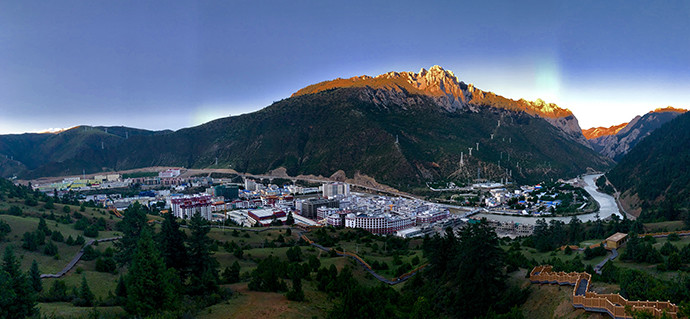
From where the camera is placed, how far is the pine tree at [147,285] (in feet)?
38.7

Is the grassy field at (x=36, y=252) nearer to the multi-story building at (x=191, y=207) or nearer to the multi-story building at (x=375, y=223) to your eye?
the multi-story building at (x=191, y=207)

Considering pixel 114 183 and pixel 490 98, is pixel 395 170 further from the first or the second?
pixel 490 98

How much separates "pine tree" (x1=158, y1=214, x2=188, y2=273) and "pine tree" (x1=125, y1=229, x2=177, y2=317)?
433 cm

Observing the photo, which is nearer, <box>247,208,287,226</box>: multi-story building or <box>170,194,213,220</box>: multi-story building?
<box>247,208,287,226</box>: multi-story building

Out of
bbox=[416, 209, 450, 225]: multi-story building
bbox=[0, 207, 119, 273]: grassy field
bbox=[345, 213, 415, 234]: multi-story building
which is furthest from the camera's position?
bbox=[416, 209, 450, 225]: multi-story building

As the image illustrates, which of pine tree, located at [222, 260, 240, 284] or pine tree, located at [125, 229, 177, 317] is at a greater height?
pine tree, located at [125, 229, 177, 317]

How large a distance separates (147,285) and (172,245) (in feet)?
17.0

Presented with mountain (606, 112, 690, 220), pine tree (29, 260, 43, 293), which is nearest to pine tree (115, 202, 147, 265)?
pine tree (29, 260, 43, 293)

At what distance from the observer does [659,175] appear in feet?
217

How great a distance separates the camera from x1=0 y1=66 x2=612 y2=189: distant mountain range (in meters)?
114

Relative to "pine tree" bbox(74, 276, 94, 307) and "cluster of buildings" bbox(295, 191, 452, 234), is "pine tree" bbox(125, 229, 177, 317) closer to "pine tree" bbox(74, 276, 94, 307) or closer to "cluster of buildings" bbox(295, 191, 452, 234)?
"pine tree" bbox(74, 276, 94, 307)

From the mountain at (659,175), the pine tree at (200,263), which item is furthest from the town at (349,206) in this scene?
the pine tree at (200,263)

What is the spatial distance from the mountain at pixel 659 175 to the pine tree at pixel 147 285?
55.9 meters

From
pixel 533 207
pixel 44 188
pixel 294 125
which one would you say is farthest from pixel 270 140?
pixel 533 207
